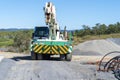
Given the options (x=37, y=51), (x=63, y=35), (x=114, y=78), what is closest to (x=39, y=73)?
(x=114, y=78)

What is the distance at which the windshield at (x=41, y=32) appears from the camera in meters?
29.4

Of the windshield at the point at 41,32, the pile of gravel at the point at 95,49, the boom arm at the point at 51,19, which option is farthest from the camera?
the pile of gravel at the point at 95,49

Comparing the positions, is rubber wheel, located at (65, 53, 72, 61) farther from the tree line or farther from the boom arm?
the tree line

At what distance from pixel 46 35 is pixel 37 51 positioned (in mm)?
1844

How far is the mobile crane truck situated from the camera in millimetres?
27953

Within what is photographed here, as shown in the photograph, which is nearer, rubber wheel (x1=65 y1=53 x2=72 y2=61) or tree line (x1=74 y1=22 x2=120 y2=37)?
rubber wheel (x1=65 y1=53 x2=72 y2=61)

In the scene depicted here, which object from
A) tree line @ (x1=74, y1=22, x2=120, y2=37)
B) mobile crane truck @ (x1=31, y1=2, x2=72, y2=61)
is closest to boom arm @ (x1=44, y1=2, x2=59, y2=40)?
mobile crane truck @ (x1=31, y1=2, x2=72, y2=61)

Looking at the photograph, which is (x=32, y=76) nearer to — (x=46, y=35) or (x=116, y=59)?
(x=116, y=59)

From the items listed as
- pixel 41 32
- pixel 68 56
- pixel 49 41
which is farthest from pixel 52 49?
pixel 41 32

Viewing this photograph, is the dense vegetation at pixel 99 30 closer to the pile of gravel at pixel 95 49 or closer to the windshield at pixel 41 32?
the pile of gravel at pixel 95 49

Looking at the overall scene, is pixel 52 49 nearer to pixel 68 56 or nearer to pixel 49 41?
pixel 49 41

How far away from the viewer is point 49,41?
2825cm

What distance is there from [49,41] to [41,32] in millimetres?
1597

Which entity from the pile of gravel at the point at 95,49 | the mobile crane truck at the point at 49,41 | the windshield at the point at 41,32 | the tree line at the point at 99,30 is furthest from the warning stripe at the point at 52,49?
the tree line at the point at 99,30
